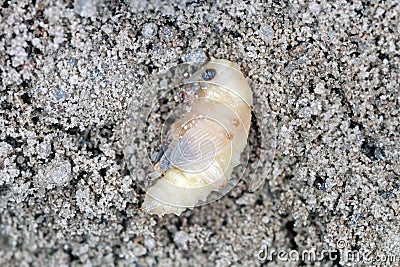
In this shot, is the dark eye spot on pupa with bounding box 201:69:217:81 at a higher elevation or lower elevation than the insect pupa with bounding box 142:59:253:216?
higher

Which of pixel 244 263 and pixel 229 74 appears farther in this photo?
pixel 244 263

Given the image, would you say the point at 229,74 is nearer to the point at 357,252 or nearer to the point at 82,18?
the point at 82,18

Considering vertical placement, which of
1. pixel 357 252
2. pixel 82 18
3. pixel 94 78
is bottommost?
pixel 357 252

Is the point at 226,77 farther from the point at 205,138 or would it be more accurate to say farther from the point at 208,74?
the point at 205,138

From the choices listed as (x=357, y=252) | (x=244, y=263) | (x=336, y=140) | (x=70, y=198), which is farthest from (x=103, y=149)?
(x=357, y=252)

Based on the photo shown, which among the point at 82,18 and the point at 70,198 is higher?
the point at 82,18
